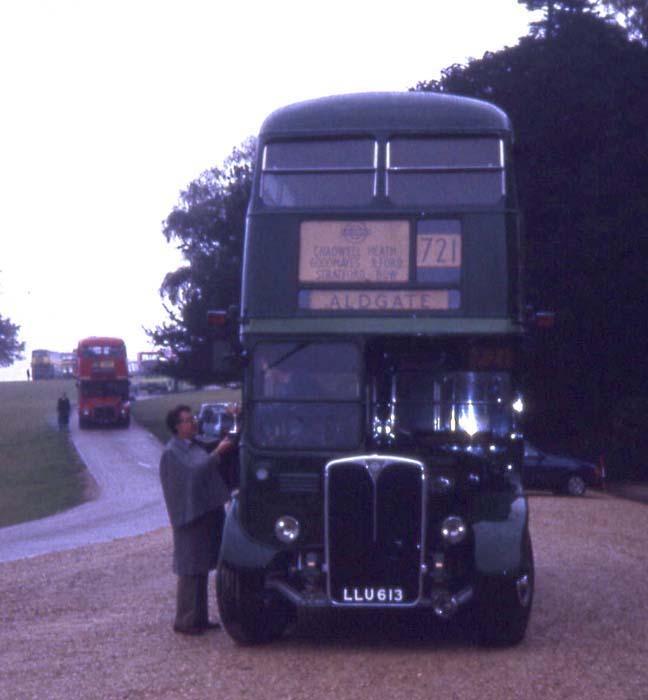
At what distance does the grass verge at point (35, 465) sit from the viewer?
41.3m

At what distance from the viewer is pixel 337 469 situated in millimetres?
12766

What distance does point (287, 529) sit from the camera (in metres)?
13.0

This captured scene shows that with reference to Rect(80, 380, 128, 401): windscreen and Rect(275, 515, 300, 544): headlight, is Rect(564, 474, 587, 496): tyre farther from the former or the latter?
Rect(80, 380, 128, 401): windscreen

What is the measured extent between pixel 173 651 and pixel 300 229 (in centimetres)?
363

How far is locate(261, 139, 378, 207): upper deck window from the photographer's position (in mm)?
13609

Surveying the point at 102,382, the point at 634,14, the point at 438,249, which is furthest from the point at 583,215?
the point at 102,382

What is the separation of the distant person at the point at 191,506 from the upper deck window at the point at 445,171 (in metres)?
2.67

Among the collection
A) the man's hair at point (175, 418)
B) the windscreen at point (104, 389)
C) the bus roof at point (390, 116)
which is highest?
the bus roof at point (390, 116)

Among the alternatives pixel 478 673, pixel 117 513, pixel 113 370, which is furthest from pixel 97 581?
pixel 113 370

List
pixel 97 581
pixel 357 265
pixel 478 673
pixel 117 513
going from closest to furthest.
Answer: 1. pixel 478 673
2. pixel 357 265
3. pixel 97 581
4. pixel 117 513

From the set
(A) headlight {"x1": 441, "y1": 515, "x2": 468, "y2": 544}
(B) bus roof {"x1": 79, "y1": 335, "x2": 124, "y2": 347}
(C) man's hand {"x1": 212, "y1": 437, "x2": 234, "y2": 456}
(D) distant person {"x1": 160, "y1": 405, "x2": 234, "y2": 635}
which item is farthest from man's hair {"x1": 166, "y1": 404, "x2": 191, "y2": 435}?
(B) bus roof {"x1": 79, "y1": 335, "x2": 124, "y2": 347}

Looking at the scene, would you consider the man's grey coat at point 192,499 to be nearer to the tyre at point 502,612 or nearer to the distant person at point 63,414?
the tyre at point 502,612

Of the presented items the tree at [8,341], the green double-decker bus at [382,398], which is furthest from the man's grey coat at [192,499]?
the tree at [8,341]

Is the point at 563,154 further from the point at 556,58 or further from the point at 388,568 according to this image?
the point at 388,568
